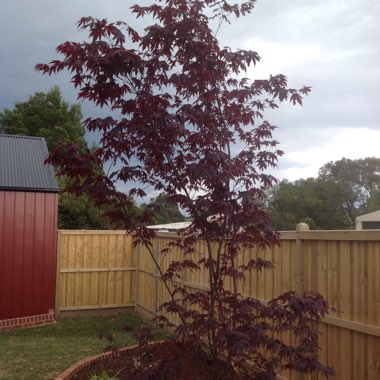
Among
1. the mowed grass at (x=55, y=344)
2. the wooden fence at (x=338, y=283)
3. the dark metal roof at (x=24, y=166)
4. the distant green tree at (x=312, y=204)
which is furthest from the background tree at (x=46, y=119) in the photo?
the wooden fence at (x=338, y=283)

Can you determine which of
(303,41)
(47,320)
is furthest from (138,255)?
(303,41)

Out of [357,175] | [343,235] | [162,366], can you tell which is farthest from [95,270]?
[357,175]

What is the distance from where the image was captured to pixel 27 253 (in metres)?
9.41

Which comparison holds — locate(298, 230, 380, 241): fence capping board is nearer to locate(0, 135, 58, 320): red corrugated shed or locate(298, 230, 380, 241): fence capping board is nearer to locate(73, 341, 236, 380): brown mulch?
locate(73, 341, 236, 380): brown mulch

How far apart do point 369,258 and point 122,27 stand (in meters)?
2.85

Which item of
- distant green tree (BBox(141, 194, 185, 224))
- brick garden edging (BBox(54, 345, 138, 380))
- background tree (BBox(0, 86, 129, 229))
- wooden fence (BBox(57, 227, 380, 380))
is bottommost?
brick garden edging (BBox(54, 345, 138, 380))

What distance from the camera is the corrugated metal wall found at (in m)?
9.15

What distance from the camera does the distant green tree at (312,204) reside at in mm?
46000

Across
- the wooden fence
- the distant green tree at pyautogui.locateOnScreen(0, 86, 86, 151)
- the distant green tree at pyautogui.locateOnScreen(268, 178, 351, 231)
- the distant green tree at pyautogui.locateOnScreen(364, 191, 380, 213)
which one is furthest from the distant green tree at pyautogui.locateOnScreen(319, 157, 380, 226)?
the wooden fence

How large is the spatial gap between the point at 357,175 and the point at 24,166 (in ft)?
194

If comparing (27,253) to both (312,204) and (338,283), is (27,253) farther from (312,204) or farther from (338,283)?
(312,204)

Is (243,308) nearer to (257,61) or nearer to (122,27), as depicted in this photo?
(257,61)

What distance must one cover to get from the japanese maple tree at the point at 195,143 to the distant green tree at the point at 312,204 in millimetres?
39877

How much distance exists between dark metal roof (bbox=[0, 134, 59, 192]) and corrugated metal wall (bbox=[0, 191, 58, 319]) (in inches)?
7.1
